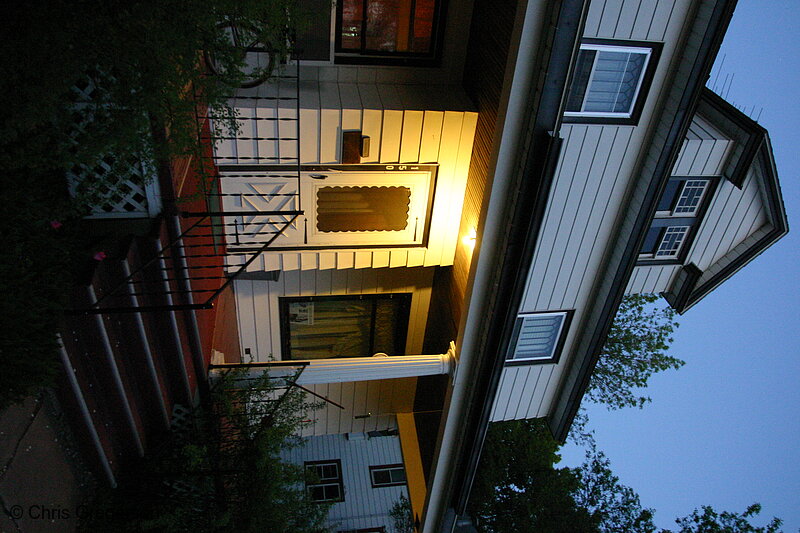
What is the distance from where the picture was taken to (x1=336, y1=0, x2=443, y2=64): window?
685 centimetres

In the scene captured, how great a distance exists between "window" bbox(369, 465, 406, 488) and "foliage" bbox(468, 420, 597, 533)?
266 cm

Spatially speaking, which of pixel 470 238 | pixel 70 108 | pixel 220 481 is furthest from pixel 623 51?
pixel 220 481

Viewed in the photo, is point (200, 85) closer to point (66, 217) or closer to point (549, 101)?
point (66, 217)

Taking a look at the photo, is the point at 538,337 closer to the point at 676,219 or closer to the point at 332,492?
the point at 676,219

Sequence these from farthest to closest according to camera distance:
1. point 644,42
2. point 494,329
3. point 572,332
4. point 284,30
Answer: point 572,332 → point 494,329 → point 284,30 → point 644,42

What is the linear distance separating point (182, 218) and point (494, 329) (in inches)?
153

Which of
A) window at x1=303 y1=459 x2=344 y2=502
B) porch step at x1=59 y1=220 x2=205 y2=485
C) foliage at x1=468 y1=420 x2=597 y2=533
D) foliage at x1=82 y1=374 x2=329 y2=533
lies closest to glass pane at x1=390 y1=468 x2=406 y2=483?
window at x1=303 y1=459 x2=344 y2=502

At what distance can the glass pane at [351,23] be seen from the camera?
267 inches

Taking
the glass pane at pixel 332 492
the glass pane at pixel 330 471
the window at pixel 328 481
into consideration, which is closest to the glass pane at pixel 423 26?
the window at pixel 328 481

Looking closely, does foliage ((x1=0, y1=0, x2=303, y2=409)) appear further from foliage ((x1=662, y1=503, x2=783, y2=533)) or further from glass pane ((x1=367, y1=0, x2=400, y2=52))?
foliage ((x1=662, y1=503, x2=783, y2=533))

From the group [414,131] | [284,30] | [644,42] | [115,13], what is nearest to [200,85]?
[115,13]

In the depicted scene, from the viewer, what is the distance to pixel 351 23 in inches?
271

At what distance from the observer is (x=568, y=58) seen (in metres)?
4.73

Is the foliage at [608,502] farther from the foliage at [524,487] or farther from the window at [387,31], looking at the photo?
the window at [387,31]
